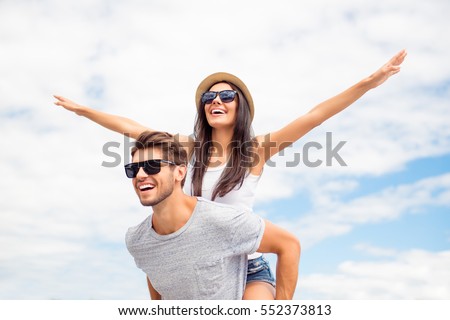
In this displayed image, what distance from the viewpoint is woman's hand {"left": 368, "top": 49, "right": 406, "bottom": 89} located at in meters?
7.23

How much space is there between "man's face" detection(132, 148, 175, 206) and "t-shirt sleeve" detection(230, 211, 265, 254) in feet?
2.35

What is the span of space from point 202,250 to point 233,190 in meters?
1.25

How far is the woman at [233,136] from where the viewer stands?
22.3 ft

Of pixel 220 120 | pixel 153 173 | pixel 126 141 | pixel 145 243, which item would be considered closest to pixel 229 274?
pixel 145 243

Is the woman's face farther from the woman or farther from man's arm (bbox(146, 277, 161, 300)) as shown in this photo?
man's arm (bbox(146, 277, 161, 300))

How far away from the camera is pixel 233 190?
6.75 metres

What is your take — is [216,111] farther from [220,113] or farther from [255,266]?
[255,266]

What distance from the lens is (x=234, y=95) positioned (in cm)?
726

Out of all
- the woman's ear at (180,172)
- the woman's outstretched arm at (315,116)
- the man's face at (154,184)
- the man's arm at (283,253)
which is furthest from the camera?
the woman's outstretched arm at (315,116)

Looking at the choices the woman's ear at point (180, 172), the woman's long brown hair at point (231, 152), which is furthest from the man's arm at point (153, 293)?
the woman's ear at point (180, 172)

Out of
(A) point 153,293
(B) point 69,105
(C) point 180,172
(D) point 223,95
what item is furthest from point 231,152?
(B) point 69,105

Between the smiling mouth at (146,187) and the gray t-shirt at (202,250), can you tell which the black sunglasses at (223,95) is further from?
the smiling mouth at (146,187)

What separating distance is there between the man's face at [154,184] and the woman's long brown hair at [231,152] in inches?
44.7
